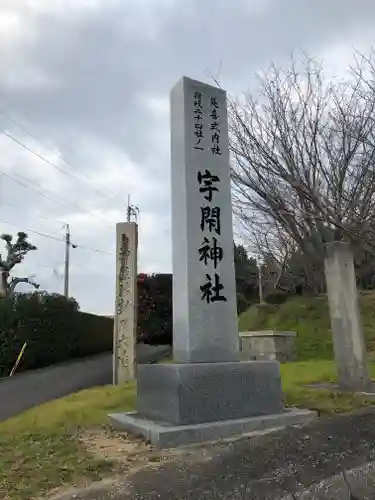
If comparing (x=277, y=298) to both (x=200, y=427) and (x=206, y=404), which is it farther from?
(x=200, y=427)

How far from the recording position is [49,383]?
10586 millimetres

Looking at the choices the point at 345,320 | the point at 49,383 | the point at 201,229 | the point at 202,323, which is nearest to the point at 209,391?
the point at 202,323

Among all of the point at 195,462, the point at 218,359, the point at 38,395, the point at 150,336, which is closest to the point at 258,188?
the point at 218,359

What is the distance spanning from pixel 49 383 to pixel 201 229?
7355 mm

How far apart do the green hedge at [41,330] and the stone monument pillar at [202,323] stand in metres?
8.73

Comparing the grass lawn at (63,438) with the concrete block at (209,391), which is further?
the concrete block at (209,391)

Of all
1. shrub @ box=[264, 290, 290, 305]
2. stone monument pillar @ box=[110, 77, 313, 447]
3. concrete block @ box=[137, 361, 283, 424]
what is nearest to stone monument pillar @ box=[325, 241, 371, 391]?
stone monument pillar @ box=[110, 77, 313, 447]

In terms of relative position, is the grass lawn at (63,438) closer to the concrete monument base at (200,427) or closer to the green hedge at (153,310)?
the concrete monument base at (200,427)

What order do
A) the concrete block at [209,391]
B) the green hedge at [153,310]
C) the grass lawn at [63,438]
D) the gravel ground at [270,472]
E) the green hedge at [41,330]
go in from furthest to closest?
1. the green hedge at [153,310]
2. the green hedge at [41,330]
3. the concrete block at [209,391]
4. the grass lawn at [63,438]
5. the gravel ground at [270,472]

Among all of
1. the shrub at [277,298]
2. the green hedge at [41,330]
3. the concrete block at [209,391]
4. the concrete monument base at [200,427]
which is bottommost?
the concrete monument base at [200,427]

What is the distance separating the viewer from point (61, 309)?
1459 cm

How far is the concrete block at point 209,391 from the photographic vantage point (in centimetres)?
410

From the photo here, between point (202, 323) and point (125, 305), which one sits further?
point (125, 305)

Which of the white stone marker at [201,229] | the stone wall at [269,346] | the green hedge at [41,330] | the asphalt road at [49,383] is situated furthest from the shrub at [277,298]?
the white stone marker at [201,229]
